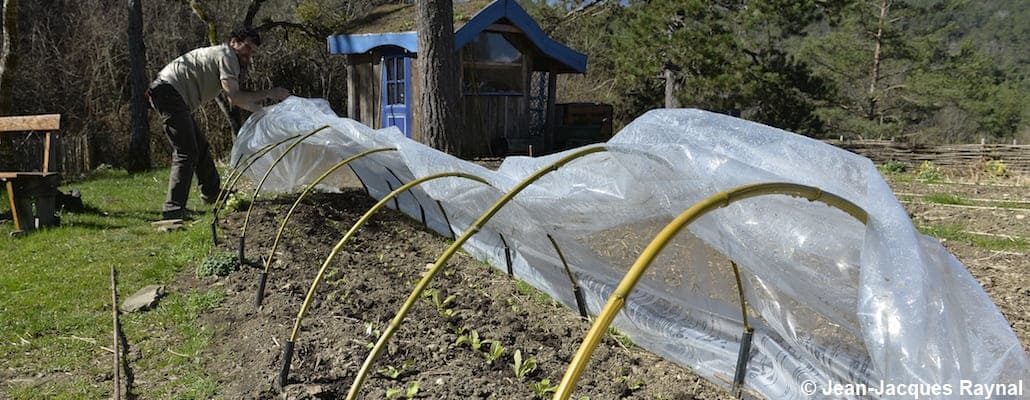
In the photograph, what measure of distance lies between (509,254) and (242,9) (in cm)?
1173

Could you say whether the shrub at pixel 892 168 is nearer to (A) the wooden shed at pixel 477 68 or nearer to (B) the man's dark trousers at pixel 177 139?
(A) the wooden shed at pixel 477 68

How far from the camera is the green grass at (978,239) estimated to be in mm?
5078

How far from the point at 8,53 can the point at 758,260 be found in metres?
8.07

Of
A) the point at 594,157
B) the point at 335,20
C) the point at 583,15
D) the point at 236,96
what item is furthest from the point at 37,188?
the point at 583,15

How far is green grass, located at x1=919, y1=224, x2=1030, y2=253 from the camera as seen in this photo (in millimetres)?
5078

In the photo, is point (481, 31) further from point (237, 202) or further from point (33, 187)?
point (33, 187)

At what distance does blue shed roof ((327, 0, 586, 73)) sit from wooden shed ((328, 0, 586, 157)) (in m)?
0.01

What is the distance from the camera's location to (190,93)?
5.54 meters

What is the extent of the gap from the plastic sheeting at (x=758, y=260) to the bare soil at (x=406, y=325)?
241 mm

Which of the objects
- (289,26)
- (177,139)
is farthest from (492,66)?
(177,139)

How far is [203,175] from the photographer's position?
619cm

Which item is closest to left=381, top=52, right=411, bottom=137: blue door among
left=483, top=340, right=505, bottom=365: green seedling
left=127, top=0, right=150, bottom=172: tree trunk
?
left=127, top=0, right=150, bottom=172: tree trunk

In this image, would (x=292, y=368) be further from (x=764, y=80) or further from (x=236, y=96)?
(x=764, y=80)

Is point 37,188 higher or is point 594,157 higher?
point 594,157
